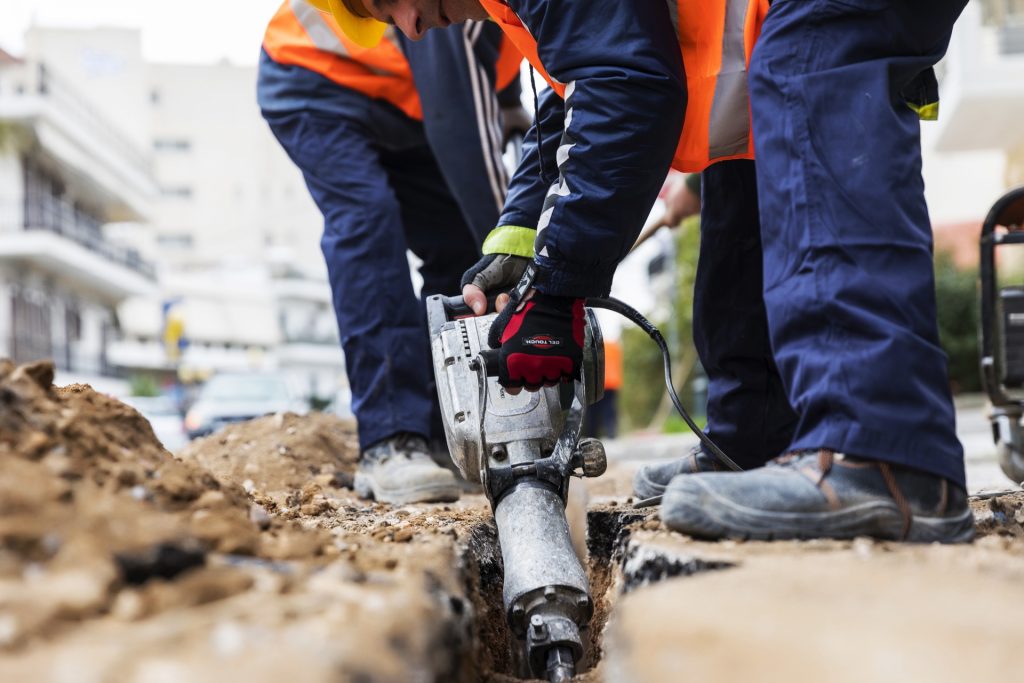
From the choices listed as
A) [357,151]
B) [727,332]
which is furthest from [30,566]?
[357,151]

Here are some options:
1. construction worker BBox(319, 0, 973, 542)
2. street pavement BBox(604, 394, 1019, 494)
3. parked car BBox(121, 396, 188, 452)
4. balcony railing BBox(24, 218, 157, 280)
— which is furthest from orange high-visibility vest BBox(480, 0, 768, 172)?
balcony railing BBox(24, 218, 157, 280)

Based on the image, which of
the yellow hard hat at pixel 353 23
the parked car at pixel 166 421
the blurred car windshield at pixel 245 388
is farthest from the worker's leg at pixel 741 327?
the blurred car windshield at pixel 245 388

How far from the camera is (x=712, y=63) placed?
6.21 feet

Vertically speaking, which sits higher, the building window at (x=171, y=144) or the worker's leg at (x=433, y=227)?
the building window at (x=171, y=144)

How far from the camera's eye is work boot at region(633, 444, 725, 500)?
2.38m

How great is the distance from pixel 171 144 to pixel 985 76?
1643 inches

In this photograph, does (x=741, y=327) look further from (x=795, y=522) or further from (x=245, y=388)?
(x=245, y=388)

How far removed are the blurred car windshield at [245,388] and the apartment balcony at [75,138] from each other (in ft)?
47.5

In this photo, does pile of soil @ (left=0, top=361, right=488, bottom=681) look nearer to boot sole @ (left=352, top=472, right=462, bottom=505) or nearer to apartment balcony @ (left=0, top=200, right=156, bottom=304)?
boot sole @ (left=352, top=472, right=462, bottom=505)

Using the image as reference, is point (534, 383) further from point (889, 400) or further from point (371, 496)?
point (371, 496)

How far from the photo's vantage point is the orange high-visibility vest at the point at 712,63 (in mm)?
1852

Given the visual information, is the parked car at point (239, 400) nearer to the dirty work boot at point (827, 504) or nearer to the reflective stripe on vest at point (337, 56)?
the reflective stripe on vest at point (337, 56)

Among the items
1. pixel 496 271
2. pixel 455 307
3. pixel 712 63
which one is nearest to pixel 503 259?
pixel 496 271

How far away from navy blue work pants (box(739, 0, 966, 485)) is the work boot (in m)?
0.81
